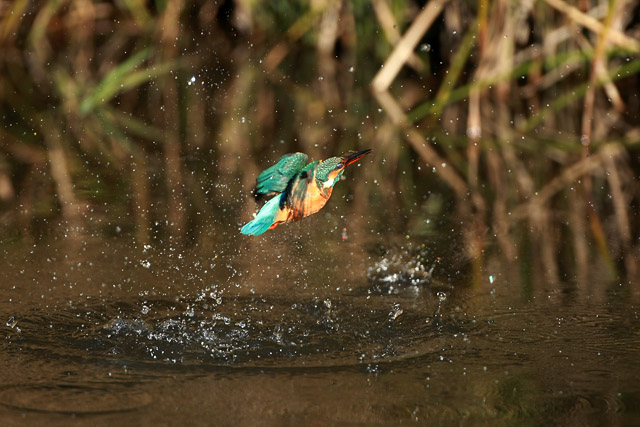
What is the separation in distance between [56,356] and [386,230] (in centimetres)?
135

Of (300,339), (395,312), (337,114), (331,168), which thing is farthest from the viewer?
(337,114)

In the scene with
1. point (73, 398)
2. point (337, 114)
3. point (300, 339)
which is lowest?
point (73, 398)

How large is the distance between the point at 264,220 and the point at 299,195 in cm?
9

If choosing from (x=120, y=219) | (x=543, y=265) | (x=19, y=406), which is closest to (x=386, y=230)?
(x=543, y=265)

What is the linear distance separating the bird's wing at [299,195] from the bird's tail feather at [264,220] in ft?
0.07

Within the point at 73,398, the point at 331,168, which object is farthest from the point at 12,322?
the point at 331,168

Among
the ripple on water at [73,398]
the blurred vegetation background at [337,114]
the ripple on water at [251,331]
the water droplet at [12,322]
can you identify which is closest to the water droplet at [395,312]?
the ripple on water at [251,331]

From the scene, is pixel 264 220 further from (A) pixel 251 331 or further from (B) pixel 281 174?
(A) pixel 251 331

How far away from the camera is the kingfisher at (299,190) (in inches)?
73.9

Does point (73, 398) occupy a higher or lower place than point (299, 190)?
lower

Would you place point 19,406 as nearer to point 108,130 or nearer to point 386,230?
point 386,230

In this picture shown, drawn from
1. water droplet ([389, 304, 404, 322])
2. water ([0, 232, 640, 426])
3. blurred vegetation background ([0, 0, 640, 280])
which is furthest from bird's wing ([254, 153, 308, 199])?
blurred vegetation background ([0, 0, 640, 280])

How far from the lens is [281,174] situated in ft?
6.35

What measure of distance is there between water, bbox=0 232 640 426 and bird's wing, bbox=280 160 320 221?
1.15ft
